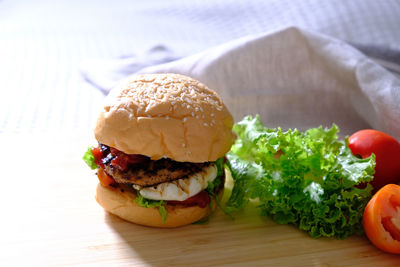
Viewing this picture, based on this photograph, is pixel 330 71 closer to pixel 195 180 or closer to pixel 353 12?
pixel 353 12

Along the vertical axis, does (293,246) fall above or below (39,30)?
below

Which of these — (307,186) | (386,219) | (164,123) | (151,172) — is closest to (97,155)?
(151,172)

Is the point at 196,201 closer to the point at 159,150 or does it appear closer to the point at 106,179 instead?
the point at 159,150

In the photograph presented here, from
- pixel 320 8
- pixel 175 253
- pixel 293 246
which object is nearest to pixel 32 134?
pixel 175 253

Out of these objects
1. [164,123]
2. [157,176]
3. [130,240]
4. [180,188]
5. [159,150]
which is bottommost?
[130,240]

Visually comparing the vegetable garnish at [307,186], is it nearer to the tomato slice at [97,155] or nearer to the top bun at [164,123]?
the top bun at [164,123]

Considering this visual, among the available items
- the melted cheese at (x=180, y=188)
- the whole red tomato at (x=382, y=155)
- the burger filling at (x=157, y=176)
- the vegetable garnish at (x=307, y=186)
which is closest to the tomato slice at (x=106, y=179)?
the burger filling at (x=157, y=176)
